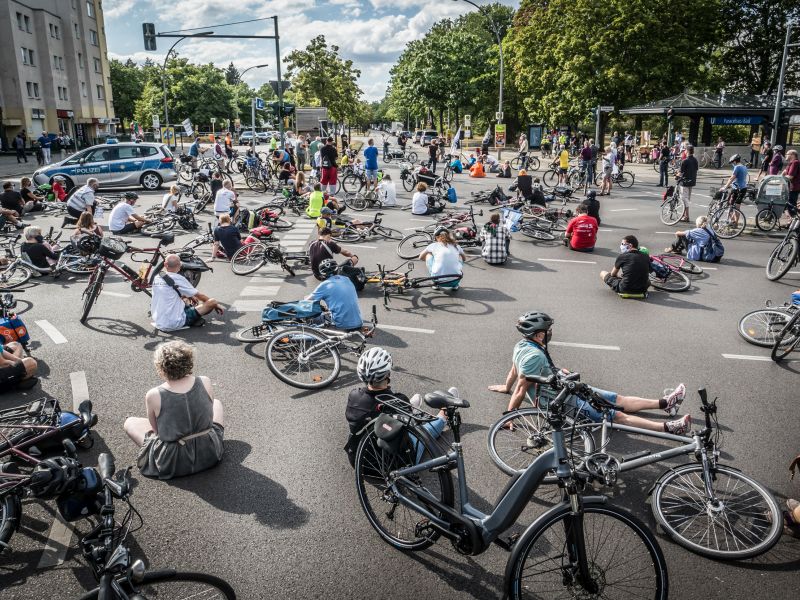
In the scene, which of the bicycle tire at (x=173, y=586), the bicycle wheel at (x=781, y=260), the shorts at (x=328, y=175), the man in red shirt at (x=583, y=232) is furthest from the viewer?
the shorts at (x=328, y=175)

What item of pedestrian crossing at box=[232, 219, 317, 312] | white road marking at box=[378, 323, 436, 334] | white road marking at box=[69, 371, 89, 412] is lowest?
white road marking at box=[378, 323, 436, 334]

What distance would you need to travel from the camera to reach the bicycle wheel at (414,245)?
44.8 ft

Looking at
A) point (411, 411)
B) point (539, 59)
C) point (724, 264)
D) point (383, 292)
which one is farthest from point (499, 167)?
point (411, 411)

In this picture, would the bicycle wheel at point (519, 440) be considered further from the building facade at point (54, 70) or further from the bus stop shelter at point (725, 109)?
the building facade at point (54, 70)

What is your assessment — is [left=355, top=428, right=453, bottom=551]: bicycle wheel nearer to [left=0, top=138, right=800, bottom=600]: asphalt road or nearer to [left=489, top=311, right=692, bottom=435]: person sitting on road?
[left=0, top=138, right=800, bottom=600]: asphalt road

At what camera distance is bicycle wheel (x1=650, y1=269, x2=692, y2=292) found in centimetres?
1127

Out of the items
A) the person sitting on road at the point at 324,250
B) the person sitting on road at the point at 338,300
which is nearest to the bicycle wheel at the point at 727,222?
the person sitting on road at the point at 324,250

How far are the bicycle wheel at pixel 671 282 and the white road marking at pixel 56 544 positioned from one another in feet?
33.3

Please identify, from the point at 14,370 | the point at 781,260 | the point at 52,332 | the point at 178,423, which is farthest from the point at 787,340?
the point at 52,332

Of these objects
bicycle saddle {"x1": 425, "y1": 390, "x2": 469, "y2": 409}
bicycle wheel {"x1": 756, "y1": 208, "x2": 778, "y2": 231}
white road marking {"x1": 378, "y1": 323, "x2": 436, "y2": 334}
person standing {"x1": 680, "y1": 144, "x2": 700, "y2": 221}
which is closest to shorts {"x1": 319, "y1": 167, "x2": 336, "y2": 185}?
person standing {"x1": 680, "y1": 144, "x2": 700, "y2": 221}

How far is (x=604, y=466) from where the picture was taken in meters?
4.03

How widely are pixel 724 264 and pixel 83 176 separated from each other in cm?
2154

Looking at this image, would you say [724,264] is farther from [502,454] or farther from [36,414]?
[36,414]

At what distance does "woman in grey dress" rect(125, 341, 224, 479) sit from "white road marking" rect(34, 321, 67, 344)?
4.05 m
